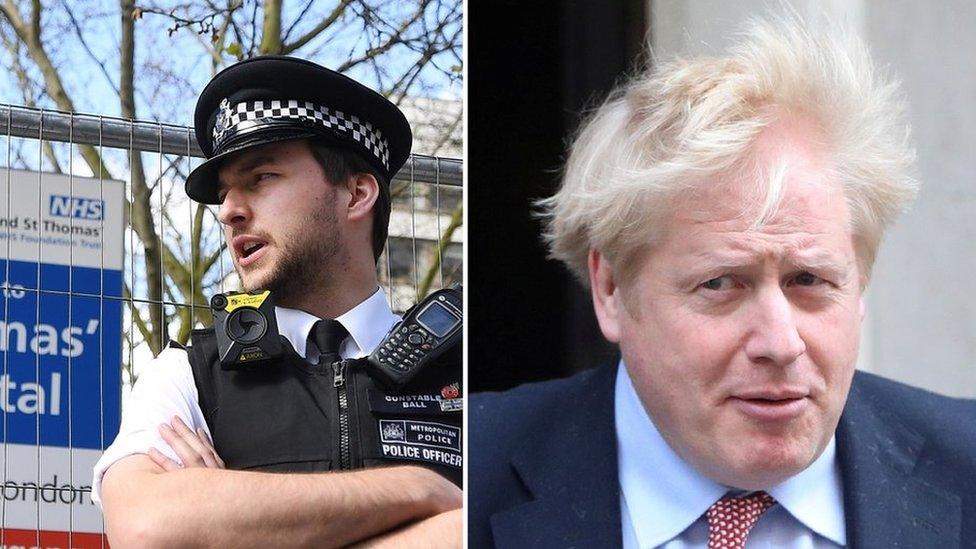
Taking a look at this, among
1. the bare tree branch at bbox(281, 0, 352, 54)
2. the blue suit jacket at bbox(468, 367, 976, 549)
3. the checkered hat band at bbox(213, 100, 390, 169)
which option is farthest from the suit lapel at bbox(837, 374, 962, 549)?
the bare tree branch at bbox(281, 0, 352, 54)

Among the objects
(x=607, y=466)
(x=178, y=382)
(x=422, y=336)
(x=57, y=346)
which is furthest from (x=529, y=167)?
(x=57, y=346)

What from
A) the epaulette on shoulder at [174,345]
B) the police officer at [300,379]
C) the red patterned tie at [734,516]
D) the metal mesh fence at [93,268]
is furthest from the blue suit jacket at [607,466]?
the epaulette on shoulder at [174,345]

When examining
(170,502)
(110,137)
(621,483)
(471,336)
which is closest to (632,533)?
(621,483)

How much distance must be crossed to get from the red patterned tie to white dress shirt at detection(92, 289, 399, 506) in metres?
0.98

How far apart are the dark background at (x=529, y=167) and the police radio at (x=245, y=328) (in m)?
0.52

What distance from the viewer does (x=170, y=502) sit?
11.3 feet

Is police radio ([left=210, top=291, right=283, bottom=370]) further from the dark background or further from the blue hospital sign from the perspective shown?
the dark background

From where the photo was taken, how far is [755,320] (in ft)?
11.9

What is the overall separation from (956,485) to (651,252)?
0.95 metres

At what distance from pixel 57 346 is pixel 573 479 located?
1.40m

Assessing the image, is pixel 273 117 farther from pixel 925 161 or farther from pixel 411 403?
pixel 925 161

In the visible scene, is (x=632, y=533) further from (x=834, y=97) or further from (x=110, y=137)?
(x=110, y=137)

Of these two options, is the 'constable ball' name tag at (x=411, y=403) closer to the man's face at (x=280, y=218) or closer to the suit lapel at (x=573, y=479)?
the suit lapel at (x=573, y=479)

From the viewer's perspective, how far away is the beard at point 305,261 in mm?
3883
